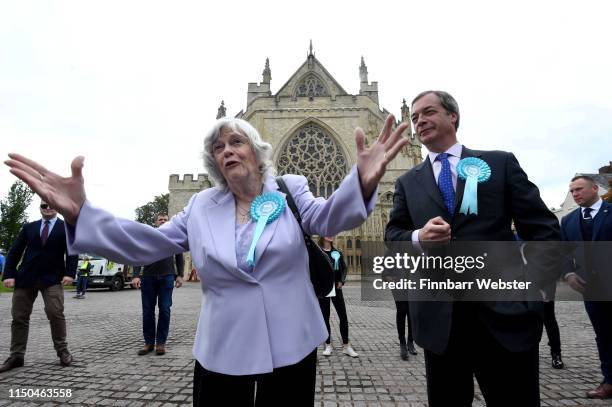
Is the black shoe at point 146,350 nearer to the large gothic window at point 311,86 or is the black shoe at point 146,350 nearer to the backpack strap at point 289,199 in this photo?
the backpack strap at point 289,199

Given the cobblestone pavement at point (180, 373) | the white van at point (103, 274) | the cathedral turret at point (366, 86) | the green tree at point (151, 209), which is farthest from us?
the green tree at point (151, 209)

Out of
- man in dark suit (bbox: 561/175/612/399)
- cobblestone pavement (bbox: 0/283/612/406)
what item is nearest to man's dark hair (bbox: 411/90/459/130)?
cobblestone pavement (bbox: 0/283/612/406)

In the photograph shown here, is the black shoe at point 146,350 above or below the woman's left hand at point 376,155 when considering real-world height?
below

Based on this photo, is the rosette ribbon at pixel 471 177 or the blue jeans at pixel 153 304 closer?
the rosette ribbon at pixel 471 177

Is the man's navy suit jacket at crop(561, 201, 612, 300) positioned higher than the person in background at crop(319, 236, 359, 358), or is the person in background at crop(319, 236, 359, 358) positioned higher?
the man's navy suit jacket at crop(561, 201, 612, 300)

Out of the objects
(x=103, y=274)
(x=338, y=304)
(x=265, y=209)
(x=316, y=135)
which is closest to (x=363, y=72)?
(x=316, y=135)

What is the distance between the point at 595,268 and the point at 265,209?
384 cm

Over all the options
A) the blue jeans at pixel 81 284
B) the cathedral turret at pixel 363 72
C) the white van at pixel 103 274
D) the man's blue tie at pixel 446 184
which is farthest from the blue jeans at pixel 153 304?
the cathedral turret at pixel 363 72

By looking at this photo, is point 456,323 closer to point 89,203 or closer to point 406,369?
point 89,203

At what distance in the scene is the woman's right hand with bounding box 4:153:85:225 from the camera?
1.46 m

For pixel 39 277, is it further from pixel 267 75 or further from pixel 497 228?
pixel 267 75

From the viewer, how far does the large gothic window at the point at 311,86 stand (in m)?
32.5

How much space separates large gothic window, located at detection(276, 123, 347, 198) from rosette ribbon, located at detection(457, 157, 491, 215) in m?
25.8

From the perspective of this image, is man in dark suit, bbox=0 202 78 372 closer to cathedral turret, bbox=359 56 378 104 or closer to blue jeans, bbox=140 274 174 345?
blue jeans, bbox=140 274 174 345
